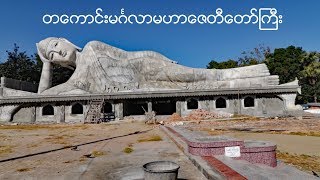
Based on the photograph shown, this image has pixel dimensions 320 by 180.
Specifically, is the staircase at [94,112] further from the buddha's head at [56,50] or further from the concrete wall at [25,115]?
the buddha's head at [56,50]

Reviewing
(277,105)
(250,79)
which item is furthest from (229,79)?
(277,105)

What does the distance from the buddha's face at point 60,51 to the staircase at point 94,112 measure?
843 centimetres

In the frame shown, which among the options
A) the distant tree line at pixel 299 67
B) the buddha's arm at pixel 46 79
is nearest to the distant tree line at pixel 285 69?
the distant tree line at pixel 299 67

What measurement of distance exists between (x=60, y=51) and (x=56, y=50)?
0.45 metres

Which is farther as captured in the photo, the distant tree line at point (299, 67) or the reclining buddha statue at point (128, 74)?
Result: the distant tree line at point (299, 67)

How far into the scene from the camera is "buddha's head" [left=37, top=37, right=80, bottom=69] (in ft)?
110

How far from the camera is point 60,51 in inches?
1321

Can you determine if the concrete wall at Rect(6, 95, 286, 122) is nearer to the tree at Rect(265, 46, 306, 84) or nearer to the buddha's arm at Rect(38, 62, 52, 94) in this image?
the buddha's arm at Rect(38, 62, 52, 94)

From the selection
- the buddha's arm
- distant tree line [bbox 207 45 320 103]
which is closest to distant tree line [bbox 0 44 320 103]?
distant tree line [bbox 207 45 320 103]

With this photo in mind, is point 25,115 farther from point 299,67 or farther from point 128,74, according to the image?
point 299,67

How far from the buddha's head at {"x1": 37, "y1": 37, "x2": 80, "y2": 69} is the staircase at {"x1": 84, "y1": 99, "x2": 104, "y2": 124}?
8490 mm

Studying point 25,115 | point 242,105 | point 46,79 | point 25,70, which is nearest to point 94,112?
point 25,115

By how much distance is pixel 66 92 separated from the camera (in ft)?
98.3

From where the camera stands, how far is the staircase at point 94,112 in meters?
26.5
